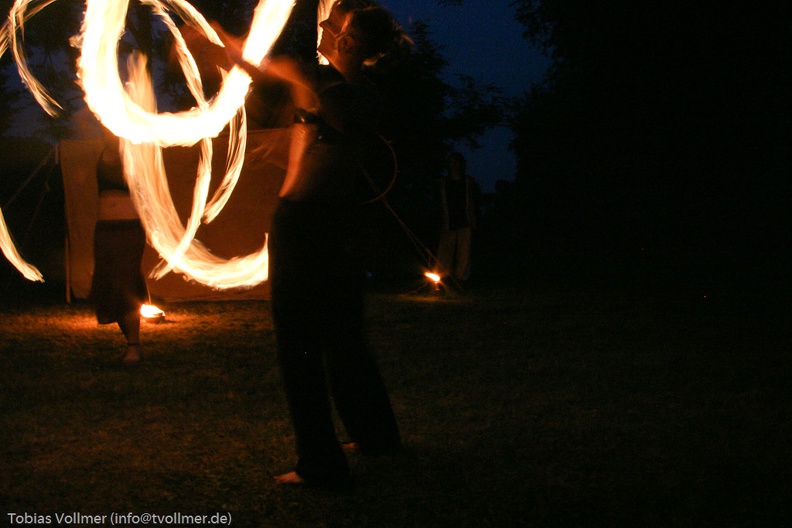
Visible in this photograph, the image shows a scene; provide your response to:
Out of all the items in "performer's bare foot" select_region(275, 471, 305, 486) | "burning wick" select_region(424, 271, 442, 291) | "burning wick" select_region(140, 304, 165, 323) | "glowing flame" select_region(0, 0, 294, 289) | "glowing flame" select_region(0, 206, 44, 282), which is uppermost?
"glowing flame" select_region(0, 0, 294, 289)

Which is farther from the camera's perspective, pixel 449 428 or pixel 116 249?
pixel 116 249

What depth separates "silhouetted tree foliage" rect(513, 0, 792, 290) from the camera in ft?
50.7

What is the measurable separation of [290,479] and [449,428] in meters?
1.19

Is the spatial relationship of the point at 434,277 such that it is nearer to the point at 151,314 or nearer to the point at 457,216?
the point at 457,216

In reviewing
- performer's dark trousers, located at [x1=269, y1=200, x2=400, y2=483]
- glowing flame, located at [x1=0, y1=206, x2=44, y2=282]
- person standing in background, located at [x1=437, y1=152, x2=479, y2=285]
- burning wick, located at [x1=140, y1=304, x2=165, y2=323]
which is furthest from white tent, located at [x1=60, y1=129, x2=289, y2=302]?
performer's dark trousers, located at [x1=269, y1=200, x2=400, y2=483]

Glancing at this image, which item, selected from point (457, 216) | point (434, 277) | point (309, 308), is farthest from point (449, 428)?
point (457, 216)

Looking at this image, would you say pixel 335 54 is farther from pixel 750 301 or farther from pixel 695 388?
pixel 750 301

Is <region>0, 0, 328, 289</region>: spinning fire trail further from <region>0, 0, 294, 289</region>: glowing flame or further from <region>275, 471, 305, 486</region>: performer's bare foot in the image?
<region>275, 471, 305, 486</region>: performer's bare foot

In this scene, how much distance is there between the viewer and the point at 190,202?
34.0 ft

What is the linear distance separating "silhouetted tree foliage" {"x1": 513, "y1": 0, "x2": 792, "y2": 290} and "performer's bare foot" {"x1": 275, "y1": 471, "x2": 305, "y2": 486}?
1050cm

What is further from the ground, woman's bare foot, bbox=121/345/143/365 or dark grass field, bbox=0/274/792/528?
woman's bare foot, bbox=121/345/143/365

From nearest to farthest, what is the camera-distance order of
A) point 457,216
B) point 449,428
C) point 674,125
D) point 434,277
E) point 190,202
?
point 449,428, point 190,202, point 434,277, point 457,216, point 674,125

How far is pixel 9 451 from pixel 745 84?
15538 millimetres

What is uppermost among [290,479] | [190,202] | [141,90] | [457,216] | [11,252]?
[141,90]
